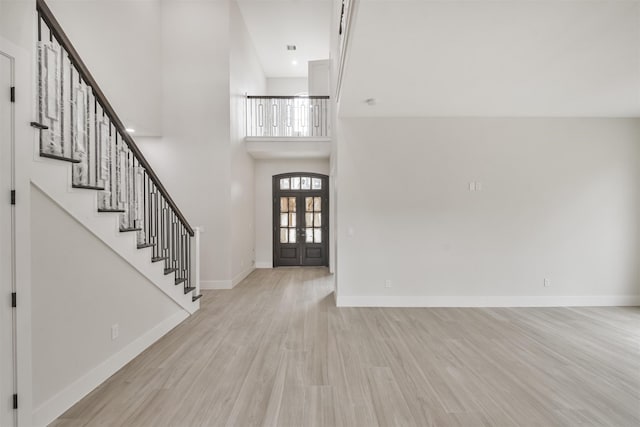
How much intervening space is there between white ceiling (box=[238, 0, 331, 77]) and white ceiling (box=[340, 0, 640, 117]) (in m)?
3.53

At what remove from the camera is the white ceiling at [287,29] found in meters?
6.19

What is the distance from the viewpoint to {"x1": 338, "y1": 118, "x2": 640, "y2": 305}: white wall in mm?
4668

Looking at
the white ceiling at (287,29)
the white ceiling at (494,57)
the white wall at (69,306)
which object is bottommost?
the white wall at (69,306)

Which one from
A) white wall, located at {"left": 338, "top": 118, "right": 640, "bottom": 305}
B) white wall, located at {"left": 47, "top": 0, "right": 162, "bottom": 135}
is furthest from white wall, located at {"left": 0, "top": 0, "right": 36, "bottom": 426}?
white wall, located at {"left": 338, "top": 118, "right": 640, "bottom": 305}

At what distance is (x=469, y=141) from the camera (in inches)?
183

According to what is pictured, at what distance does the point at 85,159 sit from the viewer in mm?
2652

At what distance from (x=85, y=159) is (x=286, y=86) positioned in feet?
25.1

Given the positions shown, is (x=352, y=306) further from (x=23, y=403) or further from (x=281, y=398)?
(x=23, y=403)

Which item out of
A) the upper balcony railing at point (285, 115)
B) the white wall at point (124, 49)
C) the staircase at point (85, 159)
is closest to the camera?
the staircase at point (85, 159)

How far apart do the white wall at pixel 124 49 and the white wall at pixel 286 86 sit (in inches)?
158

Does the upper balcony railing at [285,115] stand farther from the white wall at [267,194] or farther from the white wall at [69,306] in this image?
the white wall at [69,306]

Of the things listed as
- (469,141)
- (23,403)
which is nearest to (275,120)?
(469,141)

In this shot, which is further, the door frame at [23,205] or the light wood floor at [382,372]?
the light wood floor at [382,372]

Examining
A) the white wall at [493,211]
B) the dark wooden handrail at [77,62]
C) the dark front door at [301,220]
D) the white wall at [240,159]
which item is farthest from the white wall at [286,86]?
the dark wooden handrail at [77,62]
